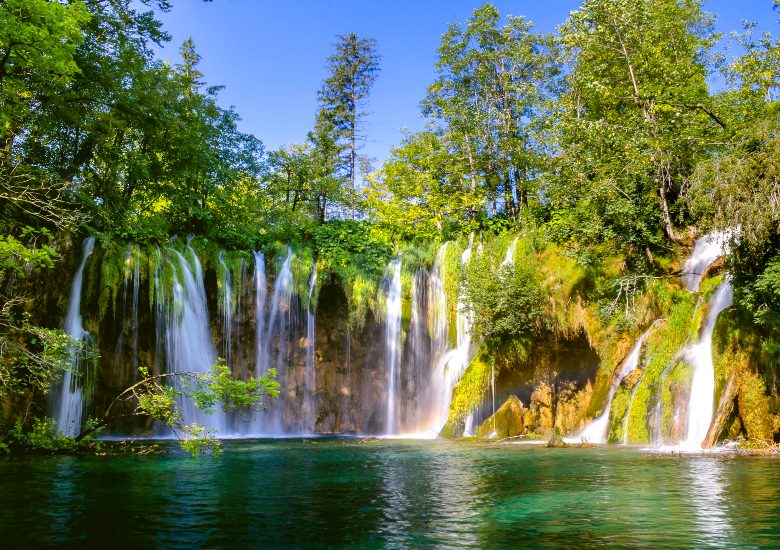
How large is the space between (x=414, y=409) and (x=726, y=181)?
Answer: 14.5m

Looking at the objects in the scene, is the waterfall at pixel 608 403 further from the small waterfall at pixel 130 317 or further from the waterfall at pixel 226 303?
the small waterfall at pixel 130 317

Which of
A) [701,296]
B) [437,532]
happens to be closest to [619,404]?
[701,296]

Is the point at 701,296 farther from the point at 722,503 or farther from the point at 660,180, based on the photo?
the point at 722,503

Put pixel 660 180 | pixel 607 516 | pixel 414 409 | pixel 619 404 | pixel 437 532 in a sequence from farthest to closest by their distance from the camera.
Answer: pixel 414 409, pixel 660 180, pixel 619 404, pixel 607 516, pixel 437 532

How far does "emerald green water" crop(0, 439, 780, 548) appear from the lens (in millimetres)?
6078

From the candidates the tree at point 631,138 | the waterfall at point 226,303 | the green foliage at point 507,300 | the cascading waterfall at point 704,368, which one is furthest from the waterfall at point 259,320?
the cascading waterfall at point 704,368

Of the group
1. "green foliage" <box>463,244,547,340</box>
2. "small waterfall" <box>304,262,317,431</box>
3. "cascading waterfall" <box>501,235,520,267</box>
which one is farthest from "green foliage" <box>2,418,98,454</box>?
"cascading waterfall" <box>501,235,520,267</box>

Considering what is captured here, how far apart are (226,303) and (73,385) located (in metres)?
6.28

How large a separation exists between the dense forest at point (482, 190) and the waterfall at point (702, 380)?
386mm

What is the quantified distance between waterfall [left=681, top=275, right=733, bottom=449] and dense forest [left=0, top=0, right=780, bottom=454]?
1.27ft

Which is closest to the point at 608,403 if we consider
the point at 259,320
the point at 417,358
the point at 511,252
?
the point at 511,252

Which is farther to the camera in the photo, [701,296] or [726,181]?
[701,296]

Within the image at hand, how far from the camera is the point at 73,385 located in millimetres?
21359

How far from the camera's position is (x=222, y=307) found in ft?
81.8
